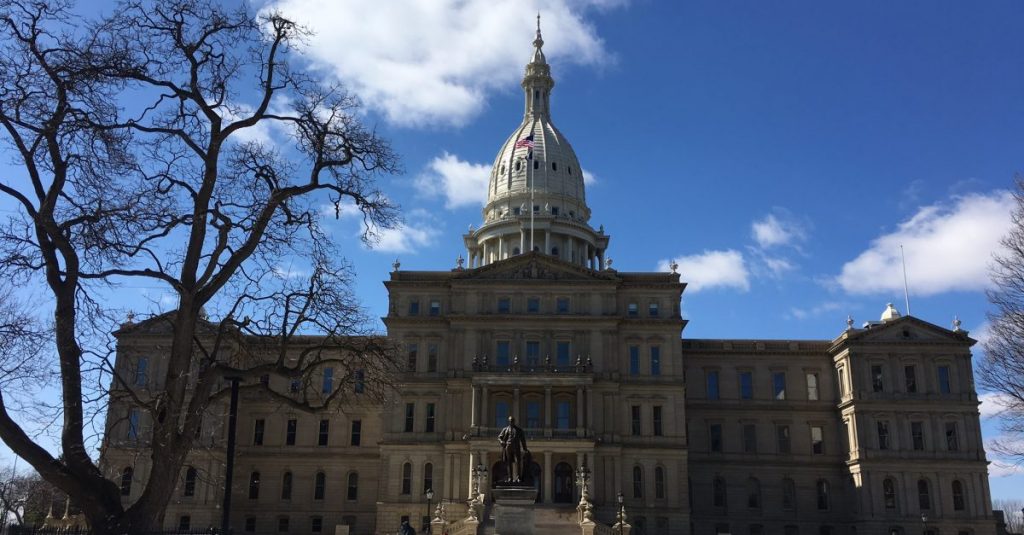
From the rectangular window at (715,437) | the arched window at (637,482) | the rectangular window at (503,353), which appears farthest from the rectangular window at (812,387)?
the rectangular window at (503,353)

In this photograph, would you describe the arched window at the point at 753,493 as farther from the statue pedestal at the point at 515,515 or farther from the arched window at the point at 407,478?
the statue pedestal at the point at 515,515

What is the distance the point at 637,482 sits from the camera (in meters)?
63.8

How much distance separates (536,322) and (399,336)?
10166mm

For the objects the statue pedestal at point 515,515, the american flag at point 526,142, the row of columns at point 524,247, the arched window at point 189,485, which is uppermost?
the american flag at point 526,142

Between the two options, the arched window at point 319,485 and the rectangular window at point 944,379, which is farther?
the arched window at point 319,485

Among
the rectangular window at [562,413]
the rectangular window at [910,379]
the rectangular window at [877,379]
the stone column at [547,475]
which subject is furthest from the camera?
the rectangular window at [877,379]

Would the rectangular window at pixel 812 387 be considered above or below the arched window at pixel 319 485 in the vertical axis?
above

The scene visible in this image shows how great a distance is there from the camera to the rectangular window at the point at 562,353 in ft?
215

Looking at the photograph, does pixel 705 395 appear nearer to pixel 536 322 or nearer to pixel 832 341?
pixel 832 341

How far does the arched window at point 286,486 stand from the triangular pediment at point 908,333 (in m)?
44.6

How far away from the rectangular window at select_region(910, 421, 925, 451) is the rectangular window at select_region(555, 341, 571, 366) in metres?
27.0

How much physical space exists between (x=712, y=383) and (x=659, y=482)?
515 inches

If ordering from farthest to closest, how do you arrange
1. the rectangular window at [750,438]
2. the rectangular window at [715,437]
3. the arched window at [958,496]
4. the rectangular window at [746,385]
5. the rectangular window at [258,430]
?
1. the rectangular window at [746,385]
2. the rectangular window at [715,437]
3. the rectangular window at [750,438]
4. the rectangular window at [258,430]
5. the arched window at [958,496]

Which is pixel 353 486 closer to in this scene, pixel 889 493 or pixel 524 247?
pixel 524 247
